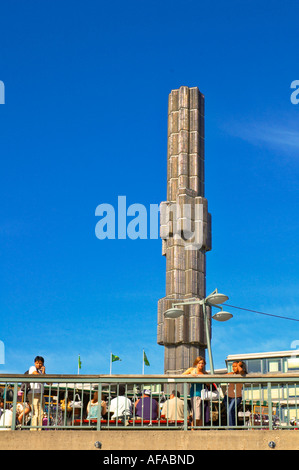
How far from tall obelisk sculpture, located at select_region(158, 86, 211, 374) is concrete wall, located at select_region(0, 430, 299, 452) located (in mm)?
26504

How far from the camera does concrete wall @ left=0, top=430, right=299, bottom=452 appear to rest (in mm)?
12109

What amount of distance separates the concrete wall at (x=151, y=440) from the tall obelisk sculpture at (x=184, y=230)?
26504 millimetres

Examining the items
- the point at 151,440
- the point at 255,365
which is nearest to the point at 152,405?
the point at 151,440

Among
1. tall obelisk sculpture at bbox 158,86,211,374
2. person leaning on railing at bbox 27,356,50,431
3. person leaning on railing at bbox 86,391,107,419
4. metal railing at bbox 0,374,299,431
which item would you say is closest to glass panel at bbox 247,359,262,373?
tall obelisk sculpture at bbox 158,86,211,374

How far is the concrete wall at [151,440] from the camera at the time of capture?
12.1 metres

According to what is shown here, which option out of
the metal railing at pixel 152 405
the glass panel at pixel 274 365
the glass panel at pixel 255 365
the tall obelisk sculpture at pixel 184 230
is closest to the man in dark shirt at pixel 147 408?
the metal railing at pixel 152 405

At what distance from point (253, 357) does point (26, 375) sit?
184 ft

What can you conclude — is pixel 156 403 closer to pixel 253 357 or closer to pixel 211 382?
pixel 211 382

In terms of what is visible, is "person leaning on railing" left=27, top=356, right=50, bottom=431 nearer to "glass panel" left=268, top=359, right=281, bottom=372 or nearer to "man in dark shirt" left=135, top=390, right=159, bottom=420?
"man in dark shirt" left=135, top=390, right=159, bottom=420

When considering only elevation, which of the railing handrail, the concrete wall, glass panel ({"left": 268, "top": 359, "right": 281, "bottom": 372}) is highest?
glass panel ({"left": 268, "top": 359, "right": 281, "bottom": 372})

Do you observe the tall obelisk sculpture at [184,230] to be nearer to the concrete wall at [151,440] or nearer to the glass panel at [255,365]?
the concrete wall at [151,440]

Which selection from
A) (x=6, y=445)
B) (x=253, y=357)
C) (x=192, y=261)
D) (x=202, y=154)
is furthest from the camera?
(x=253, y=357)
